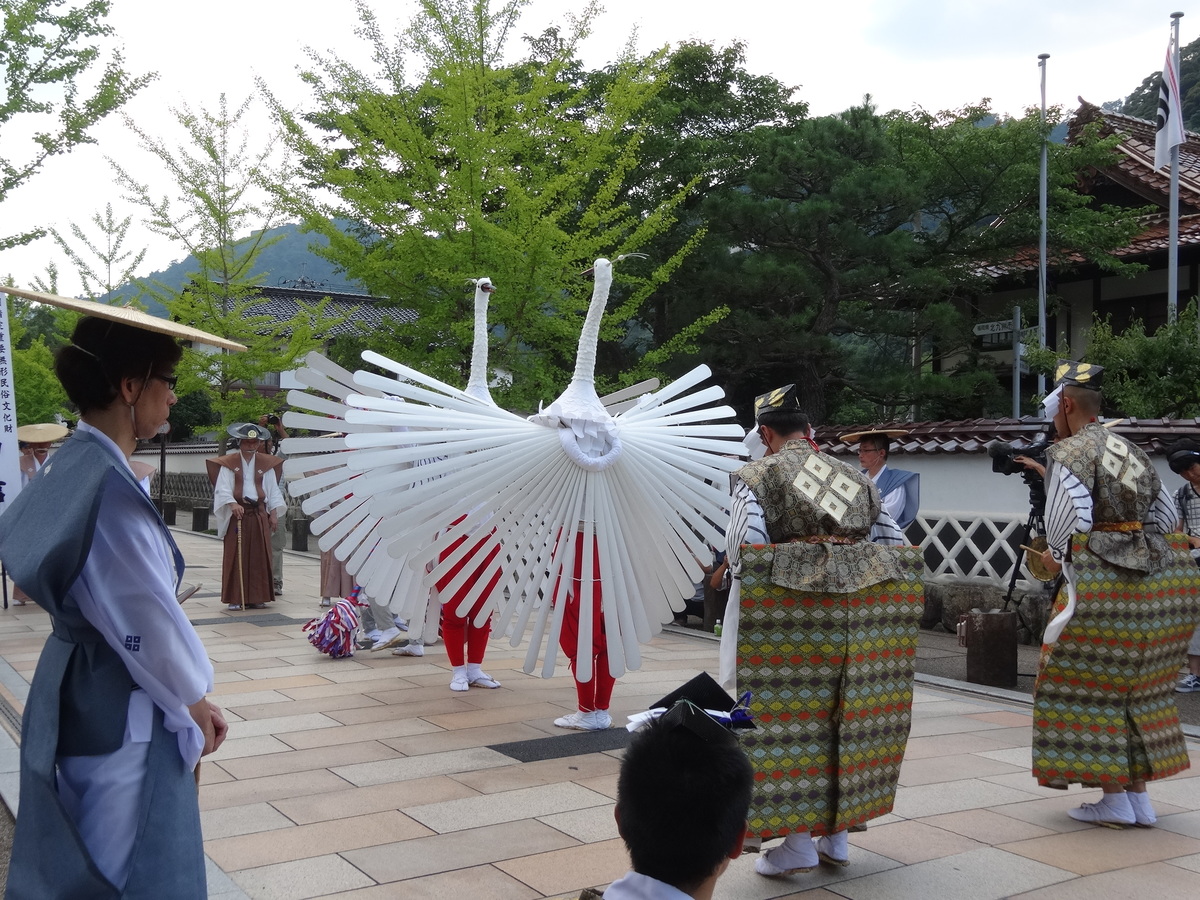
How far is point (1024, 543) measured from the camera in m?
8.48

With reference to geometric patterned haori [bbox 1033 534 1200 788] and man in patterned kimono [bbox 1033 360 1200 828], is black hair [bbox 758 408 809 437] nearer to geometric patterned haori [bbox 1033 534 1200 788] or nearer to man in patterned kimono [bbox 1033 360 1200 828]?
man in patterned kimono [bbox 1033 360 1200 828]

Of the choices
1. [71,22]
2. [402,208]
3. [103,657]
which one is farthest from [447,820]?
[71,22]

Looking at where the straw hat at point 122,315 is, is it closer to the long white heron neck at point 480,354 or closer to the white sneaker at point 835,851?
the white sneaker at point 835,851

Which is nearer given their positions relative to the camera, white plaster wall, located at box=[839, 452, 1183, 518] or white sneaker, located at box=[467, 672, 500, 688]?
white sneaker, located at box=[467, 672, 500, 688]

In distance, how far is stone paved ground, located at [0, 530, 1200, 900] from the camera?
345cm

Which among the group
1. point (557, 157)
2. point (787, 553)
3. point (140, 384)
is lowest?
point (787, 553)

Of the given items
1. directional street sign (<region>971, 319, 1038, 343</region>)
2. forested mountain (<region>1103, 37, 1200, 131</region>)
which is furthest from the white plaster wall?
forested mountain (<region>1103, 37, 1200, 131</region>)

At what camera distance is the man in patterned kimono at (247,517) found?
1022cm

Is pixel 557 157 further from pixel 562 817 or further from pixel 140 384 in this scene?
pixel 140 384

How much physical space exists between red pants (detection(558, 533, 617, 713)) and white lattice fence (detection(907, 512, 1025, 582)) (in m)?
4.83

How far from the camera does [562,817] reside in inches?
161

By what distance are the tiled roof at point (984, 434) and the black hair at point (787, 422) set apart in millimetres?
4447

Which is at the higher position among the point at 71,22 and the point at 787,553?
the point at 71,22

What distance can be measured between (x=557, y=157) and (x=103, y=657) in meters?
9.54
